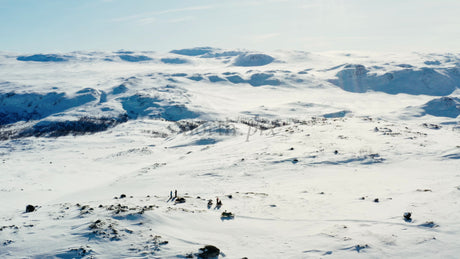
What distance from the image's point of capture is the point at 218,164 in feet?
118

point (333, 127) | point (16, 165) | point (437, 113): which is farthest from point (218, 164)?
point (437, 113)

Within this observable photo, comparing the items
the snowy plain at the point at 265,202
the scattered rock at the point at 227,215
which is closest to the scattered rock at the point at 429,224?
the snowy plain at the point at 265,202

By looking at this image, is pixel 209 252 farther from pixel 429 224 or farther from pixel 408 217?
pixel 429 224

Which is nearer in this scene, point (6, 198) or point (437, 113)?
point (6, 198)

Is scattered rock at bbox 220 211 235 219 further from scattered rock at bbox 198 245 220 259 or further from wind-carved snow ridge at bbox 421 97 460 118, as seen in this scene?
wind-carved snow ridge at bbox 421 97 460 118

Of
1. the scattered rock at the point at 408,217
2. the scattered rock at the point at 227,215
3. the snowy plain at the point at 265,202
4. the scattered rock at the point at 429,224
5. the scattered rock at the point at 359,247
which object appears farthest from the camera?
the scattered rock at the point at 227,215

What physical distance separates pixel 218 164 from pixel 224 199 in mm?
12854

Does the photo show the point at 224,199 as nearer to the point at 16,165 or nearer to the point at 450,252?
the point at 450,252

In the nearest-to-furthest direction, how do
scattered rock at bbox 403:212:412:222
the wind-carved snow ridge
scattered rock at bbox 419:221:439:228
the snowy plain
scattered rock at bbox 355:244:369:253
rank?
scattered rock at bbox 355:244:369:253 < the snowy plain < scattered rock at bbox 419:221:439:228 < scattered rock at bbox 403:212:412:222 < the wind-carved snow ridge

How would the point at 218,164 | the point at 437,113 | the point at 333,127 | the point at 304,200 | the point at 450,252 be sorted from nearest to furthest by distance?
the point at 450,252, the point at 304,200, the point at 218,164, the point at 333,127, the point at 437,113

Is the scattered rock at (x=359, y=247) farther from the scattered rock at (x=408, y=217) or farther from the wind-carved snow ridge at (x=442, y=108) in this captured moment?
the wind-carved snow ridge at (x=442, y=108)

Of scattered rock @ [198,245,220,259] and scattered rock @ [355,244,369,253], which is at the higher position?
scattered rock @ [355,244,369,253]

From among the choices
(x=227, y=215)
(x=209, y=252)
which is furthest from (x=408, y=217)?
(x=209, y=252)

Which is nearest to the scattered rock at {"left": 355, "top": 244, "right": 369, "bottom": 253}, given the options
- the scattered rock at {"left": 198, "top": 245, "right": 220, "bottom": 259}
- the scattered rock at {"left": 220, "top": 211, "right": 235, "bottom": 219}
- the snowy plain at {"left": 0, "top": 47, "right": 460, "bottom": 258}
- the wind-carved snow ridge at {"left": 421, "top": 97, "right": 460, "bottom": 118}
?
the snowy plain at {"left": 0, "top": 47, "right": 460, "bottom": 258}
